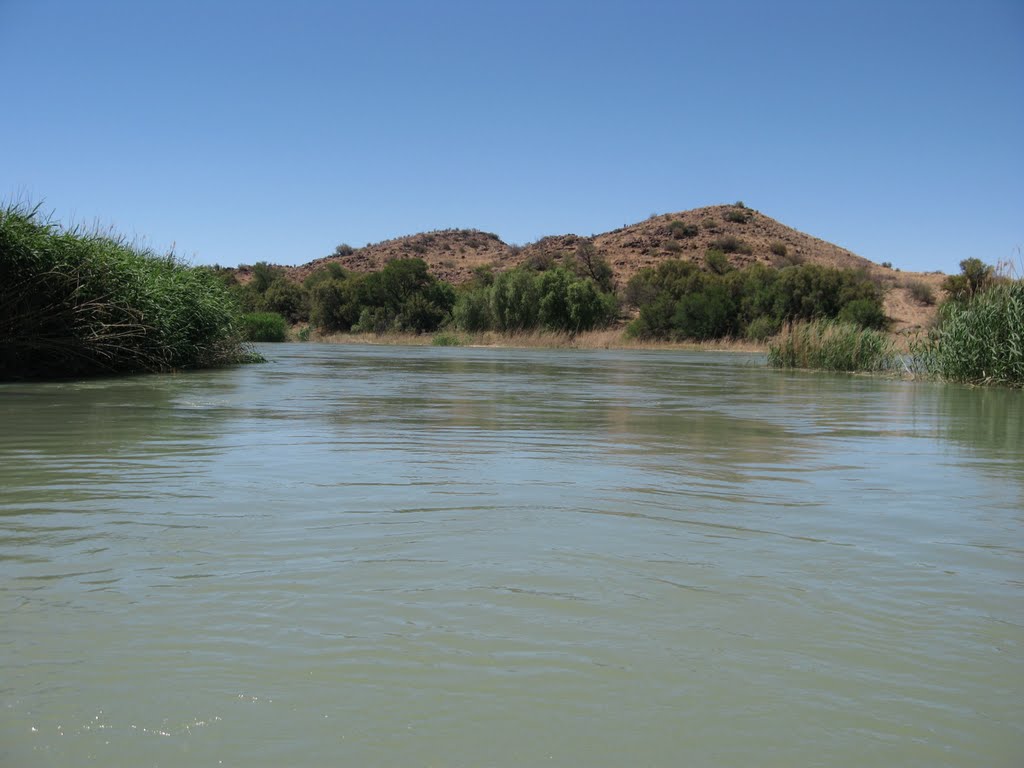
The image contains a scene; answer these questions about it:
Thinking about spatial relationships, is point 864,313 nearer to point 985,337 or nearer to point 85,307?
point 985,337

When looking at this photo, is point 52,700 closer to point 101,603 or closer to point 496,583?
point 101,603

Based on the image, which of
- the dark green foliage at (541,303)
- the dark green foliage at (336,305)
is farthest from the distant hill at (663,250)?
the dark green foliage at (336,305)

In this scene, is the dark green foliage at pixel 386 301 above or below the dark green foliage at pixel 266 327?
above

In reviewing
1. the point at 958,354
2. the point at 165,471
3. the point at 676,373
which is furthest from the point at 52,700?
the point at 676,373

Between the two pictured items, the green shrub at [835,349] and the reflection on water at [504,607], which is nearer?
the reflection on water at [504,607]

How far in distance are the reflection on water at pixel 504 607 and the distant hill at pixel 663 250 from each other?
210ft

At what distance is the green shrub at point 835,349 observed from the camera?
23770mm

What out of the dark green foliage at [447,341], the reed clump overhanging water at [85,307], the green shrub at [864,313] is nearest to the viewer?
the reed clump overhanging water at [85,307]

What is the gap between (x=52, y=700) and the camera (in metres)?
2.68

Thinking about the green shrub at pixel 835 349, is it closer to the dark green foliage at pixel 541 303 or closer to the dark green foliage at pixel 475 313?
the dark green foliage at pixel 541 303

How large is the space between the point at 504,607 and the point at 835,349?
22.8 metres

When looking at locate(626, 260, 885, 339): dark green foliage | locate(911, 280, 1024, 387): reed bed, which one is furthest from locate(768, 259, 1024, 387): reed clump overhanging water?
locate(626, 260, 885, 339): dark green foliage

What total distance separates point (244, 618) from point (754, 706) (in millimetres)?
1800

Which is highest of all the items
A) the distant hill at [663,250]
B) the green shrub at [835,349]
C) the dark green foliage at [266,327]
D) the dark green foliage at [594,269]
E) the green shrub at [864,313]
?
the distant hill at [663,250]
